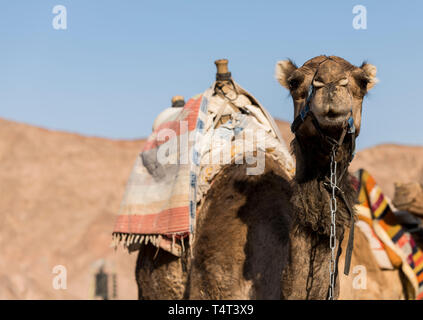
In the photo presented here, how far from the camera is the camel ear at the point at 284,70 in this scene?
381cm

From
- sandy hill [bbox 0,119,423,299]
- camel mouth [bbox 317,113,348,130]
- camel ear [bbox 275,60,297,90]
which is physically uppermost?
camel ear [bbox 275,60,297,90]

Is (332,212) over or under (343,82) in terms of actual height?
under

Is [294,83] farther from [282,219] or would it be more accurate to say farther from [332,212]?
[282,219]

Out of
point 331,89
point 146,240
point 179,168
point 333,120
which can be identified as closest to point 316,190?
point 333,120

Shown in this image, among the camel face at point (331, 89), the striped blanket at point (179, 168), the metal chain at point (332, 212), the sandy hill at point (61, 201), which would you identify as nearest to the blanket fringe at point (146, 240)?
the striped blanket at point (179, 168)

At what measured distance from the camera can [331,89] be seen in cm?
296

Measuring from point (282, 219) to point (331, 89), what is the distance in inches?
57.1

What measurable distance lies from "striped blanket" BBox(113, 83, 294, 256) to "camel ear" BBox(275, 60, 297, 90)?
0.94 meters

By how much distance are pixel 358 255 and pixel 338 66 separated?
3.34 meters

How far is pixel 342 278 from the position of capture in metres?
4.68

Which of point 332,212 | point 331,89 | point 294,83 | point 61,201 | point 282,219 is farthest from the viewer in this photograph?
point 61,201

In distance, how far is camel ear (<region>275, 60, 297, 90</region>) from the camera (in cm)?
381

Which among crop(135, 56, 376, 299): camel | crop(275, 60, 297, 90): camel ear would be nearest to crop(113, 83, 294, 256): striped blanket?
crop(135, 56, 376, 299): camel

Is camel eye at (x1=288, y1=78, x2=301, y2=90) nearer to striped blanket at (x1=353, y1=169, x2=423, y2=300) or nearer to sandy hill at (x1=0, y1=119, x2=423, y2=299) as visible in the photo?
striped blanket at (x1=353, y1=169, x2=423, y2=300)
